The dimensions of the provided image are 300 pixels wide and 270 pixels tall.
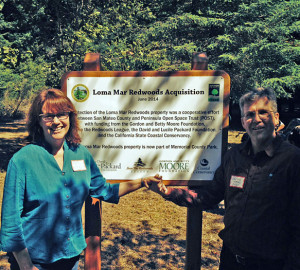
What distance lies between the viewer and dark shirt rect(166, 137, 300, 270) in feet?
6.54

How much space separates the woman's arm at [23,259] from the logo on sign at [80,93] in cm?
124

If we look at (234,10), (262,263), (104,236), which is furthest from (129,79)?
(234,10)

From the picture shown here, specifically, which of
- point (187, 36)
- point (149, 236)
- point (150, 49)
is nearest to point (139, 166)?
point (149, 236)

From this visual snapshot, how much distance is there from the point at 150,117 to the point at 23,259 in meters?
1.39

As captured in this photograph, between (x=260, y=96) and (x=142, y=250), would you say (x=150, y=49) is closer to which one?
(x=142, y=250)

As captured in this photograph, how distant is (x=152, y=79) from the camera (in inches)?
108

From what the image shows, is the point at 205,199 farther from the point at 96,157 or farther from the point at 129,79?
the point at 129,79

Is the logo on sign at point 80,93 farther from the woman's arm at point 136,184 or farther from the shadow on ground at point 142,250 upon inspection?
the shadow on ground at point 142,250

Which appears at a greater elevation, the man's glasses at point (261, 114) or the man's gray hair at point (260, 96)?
the man's gray hair at point (260, 96)

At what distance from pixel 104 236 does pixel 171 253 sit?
3.66 ft

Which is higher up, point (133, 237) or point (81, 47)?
point (81, 47)

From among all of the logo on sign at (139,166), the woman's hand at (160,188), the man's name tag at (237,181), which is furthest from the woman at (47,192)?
the man's name tag at (237,181)

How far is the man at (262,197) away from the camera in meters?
2.01

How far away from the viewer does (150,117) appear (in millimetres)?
2742
